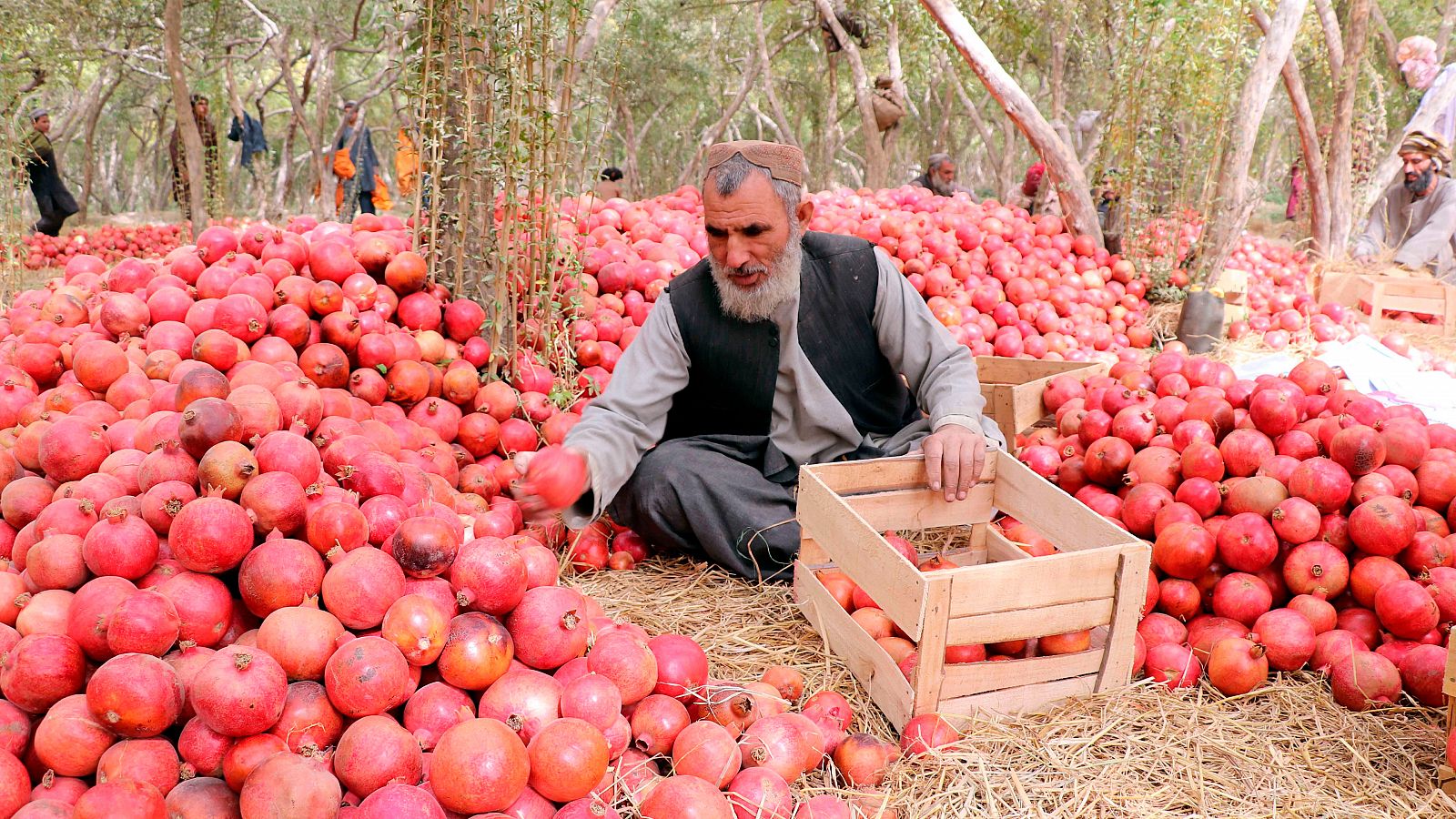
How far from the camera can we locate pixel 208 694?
1.60 meters

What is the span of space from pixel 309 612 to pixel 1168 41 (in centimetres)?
852

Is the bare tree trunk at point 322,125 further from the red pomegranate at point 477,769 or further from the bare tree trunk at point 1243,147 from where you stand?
the red pomegranate at point 477,769

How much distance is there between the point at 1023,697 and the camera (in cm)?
245

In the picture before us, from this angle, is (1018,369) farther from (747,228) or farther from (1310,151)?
(1310,151)

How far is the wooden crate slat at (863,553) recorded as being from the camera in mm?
2254

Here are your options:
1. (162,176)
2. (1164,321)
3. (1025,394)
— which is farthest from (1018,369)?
(162,176)

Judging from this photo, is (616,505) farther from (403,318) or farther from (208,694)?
(208,694)

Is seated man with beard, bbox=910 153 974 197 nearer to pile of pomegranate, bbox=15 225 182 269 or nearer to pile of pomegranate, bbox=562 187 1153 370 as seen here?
pile of pomegranate, bbox=562 187 1153 370

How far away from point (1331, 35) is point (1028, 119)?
4595mm

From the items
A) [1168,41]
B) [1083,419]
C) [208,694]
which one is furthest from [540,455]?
[1168,41]

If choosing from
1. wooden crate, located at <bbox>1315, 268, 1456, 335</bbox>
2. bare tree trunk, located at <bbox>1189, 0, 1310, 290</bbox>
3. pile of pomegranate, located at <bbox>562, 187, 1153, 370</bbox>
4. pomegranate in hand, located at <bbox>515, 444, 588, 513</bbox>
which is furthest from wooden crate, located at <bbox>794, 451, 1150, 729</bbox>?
wooden crate, located at <bbox>1315, 268, 1456, 335</bbox>

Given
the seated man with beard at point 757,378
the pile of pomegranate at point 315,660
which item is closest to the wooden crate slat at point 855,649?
the pile of pomegranate at point 315,660

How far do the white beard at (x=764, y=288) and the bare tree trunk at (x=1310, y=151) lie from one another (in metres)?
8.07

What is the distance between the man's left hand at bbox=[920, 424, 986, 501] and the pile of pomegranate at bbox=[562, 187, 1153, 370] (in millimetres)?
2392
